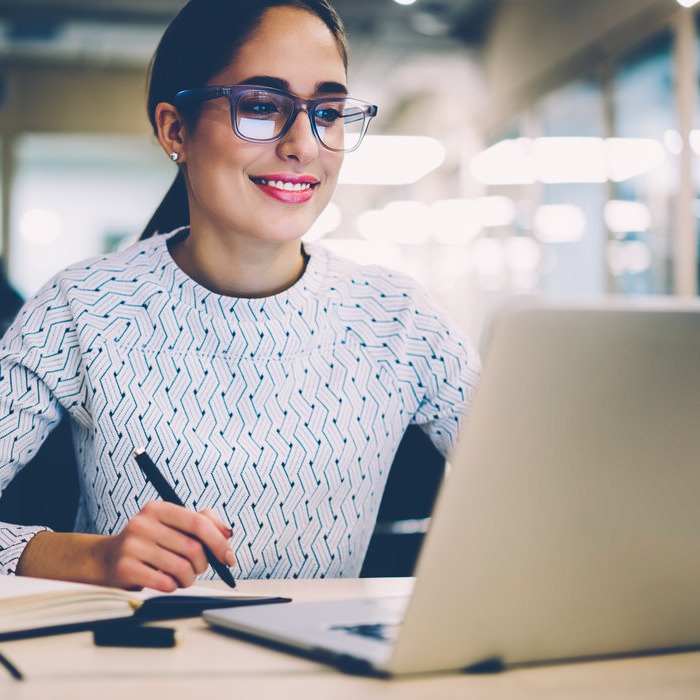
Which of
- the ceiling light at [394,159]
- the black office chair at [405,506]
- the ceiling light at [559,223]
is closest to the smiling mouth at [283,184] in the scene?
the black office chair at [405,506]

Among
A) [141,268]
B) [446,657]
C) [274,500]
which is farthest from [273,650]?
[141,268]

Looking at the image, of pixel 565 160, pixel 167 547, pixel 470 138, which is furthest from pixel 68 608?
pixel 470 138

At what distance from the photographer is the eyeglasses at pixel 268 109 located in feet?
4.27

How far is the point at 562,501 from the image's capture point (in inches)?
25.3

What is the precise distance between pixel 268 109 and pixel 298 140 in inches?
2.2

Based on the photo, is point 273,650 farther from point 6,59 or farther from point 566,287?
point 6,59

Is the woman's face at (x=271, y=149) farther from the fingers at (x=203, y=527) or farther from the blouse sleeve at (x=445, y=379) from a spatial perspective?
the fingers at (x=203, y=527)

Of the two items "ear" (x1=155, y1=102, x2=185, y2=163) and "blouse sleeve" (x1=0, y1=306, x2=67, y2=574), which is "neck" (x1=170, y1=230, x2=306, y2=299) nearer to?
"ear" (x1=155, y1=102, x2=185, y2=163)

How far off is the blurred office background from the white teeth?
136 inches

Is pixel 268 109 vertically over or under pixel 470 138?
under

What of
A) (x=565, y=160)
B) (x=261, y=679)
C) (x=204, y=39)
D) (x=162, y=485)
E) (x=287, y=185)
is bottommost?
(x=261, y=679)

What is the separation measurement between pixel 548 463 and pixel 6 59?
8617 millimetres

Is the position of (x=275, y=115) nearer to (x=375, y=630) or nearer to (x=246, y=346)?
(x=246, y=346)

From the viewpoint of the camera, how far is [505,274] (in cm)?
775
